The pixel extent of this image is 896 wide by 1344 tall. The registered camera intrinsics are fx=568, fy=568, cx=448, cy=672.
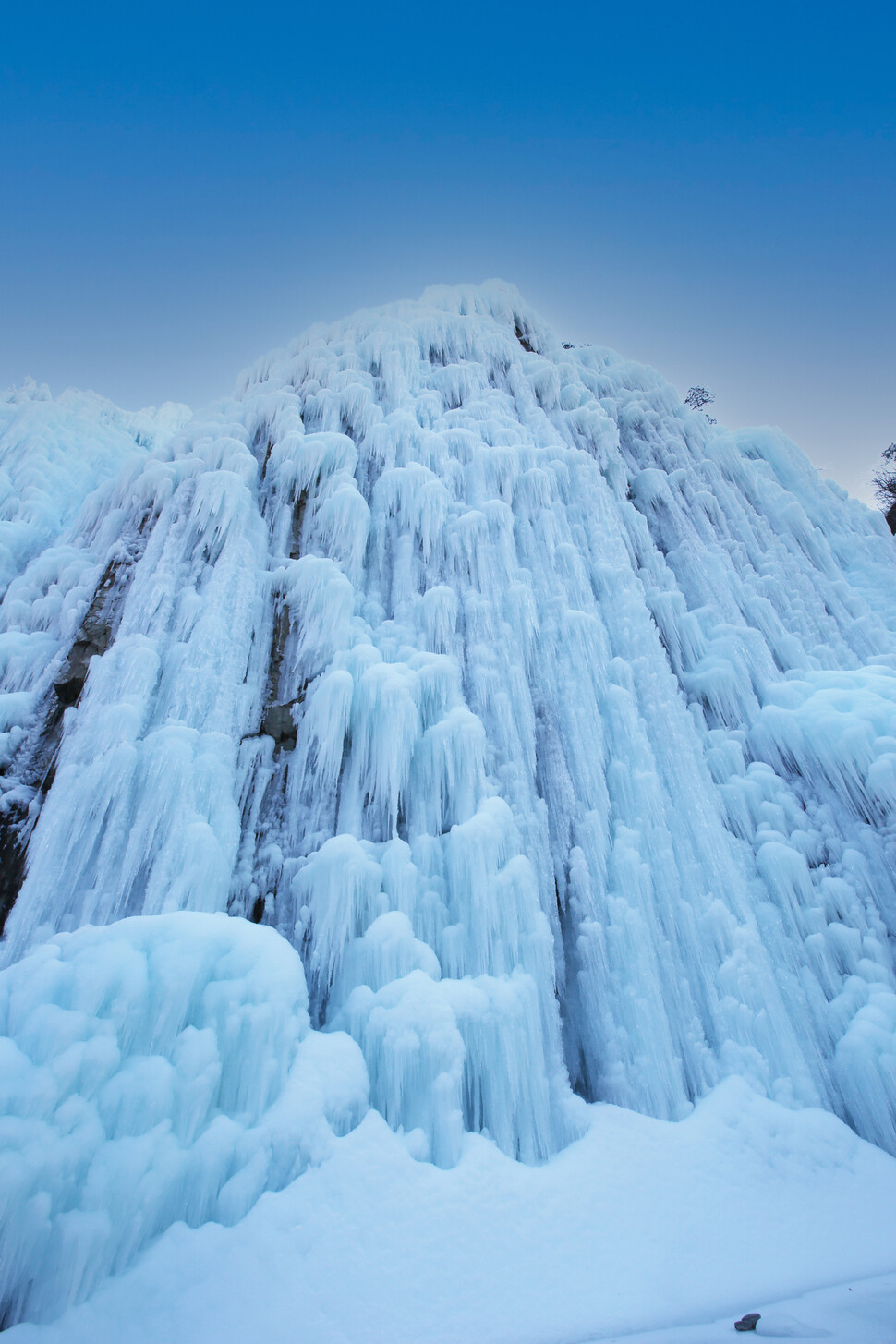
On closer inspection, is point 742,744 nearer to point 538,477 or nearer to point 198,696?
point 538,477

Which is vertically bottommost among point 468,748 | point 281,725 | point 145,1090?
point 145,1090

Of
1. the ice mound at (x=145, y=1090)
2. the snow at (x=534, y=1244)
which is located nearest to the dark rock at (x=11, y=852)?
the ice mound at (x=145, y=1090)

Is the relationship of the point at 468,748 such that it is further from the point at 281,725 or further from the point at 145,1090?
the point at 145,1090

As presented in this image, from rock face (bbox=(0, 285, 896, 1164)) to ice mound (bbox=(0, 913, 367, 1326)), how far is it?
63cm

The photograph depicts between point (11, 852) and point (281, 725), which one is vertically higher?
point (281, 725)

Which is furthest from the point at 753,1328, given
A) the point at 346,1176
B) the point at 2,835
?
the point at 2,835

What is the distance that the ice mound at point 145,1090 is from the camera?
245 centimetres

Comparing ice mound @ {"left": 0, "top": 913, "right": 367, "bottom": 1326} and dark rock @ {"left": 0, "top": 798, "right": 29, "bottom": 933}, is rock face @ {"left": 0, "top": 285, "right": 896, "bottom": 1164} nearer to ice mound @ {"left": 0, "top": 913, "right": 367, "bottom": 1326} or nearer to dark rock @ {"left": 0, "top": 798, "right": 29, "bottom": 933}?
dark rock @ {"left": 0, "top": 798, "right": 29, "bottom": 933}

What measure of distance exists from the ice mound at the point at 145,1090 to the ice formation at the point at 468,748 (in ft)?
0.71

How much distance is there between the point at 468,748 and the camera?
5184 millimetres

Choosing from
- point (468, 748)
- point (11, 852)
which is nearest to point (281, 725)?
point (468, 748)

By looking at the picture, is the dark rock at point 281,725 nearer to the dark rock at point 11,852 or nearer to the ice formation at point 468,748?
the ice formation at point 468,748

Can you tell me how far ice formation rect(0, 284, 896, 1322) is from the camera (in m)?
4.26

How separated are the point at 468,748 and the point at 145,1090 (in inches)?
127
